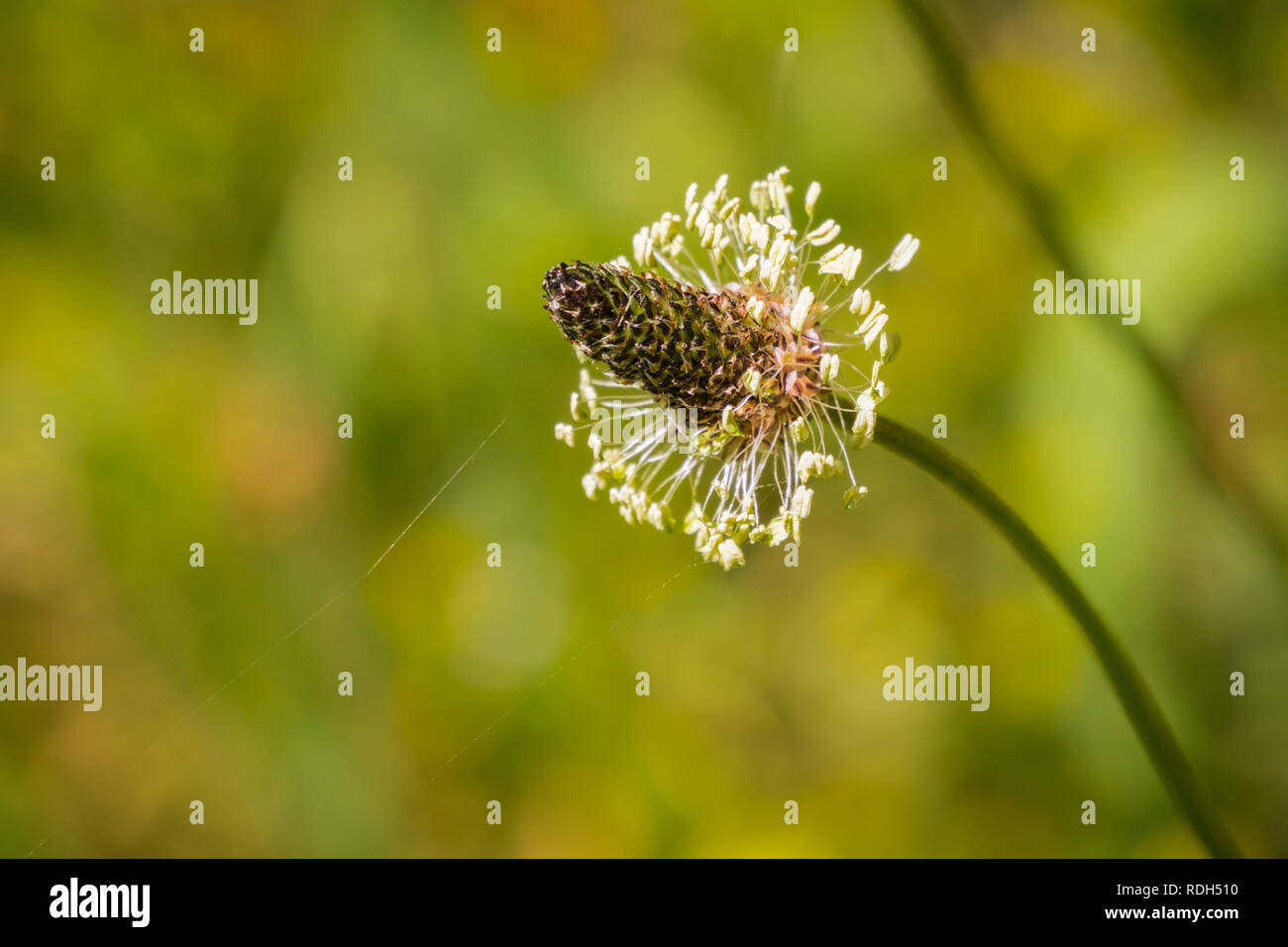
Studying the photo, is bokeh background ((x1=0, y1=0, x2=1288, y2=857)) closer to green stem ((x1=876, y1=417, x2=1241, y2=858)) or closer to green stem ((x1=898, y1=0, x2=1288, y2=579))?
green stem ((x1=898, y1=0, x2=1288, y2=579))

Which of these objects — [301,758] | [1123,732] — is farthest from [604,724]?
[1123,732]

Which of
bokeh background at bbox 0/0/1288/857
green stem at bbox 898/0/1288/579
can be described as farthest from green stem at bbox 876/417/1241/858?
green stem at bbox 898/0/1288/579

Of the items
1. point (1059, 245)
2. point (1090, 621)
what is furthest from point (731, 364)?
point (1059, 245)

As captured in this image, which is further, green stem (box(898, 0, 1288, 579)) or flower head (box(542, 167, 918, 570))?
green stem (box(898, 0, 1288, 579))

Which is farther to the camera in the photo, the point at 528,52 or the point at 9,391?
the point at 9,391

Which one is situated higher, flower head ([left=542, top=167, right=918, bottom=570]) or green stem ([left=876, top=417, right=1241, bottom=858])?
flower head ([left=542, top=167, right=918, bottom=570])

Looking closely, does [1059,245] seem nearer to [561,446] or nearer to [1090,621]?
[1090,621]

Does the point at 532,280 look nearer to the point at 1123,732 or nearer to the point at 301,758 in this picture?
the point at 301,758
